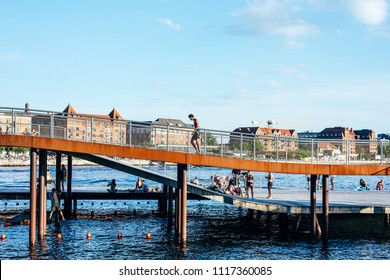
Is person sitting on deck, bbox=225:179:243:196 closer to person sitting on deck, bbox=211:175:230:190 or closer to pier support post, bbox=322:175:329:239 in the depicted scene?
person sitting on deck, bbox=211:175:230:190

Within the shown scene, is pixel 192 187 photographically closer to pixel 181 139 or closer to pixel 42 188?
pixel 181 139

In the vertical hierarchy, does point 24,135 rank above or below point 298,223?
above

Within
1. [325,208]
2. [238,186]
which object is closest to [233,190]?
[238,186]

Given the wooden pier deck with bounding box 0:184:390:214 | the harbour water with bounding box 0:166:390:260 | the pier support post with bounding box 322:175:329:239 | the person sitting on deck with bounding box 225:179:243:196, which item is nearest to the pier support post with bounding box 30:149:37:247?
the harbour water with bounding box 0:166:390:260

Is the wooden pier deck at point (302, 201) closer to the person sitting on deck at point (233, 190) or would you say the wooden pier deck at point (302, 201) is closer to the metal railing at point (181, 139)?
the person sitting on deck at point (233, 190)

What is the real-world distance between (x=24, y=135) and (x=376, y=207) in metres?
19.8

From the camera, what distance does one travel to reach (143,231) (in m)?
39.0

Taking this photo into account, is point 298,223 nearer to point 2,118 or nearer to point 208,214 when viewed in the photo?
point 208,214

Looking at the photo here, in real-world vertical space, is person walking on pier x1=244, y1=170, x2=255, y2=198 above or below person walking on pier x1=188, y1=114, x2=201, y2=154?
below

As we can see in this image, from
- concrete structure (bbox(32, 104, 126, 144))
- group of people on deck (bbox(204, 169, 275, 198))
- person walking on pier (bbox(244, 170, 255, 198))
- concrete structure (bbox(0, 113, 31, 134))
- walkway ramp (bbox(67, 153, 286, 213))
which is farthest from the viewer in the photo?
group of people on deck (bbox(204, 169, 275, 198))

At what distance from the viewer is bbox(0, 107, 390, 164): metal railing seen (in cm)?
3000

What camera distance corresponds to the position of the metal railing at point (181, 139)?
3000cm

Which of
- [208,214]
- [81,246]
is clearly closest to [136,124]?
[81,246]

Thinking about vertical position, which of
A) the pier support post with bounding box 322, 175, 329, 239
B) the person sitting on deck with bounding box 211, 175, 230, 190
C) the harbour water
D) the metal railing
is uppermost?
the metal railing
